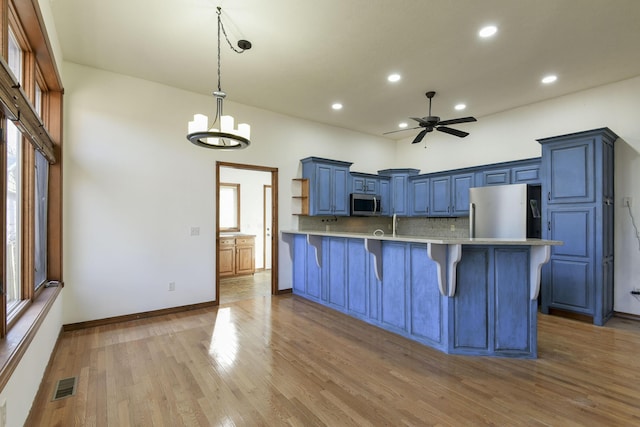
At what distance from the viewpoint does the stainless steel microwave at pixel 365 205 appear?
5.95 metres

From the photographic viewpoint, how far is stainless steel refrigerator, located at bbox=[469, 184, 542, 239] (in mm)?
4473

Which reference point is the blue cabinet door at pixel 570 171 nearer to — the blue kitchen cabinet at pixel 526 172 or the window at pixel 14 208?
the blue kitchen cabinet at pixel 526 172

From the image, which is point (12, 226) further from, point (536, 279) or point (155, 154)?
point (536, 279)

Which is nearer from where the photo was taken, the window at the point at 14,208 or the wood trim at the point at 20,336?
the wood trim at the point at 20,336

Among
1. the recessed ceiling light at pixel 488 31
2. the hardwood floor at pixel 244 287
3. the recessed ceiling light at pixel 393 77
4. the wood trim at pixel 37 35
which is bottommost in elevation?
the hardwood floor at pixel 244 287

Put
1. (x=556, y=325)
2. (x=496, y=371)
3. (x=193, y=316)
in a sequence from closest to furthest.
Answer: (x=496, y=371) < (x=556, y=325) < (x=193, y=316)

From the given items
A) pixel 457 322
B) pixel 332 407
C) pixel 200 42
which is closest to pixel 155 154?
pixel 200 42

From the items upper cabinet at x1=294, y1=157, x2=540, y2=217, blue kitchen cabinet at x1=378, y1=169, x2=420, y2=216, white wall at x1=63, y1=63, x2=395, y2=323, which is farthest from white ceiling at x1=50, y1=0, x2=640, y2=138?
blue kitchen cabinet at x1=378, y1=169, x2=420, y2=216

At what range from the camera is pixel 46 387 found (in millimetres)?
2361

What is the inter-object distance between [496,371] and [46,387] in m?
3.61

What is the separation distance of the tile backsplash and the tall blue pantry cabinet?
1649 mm

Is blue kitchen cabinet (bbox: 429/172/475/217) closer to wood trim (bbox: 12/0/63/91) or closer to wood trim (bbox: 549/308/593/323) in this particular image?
wood trim (bbox: 549/308/593/323)

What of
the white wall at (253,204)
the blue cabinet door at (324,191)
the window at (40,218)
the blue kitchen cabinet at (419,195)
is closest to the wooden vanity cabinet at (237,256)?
the white wall at (253,204)

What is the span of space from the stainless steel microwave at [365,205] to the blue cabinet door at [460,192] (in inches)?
56.9
